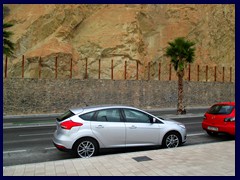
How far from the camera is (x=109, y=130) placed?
842 centimetres

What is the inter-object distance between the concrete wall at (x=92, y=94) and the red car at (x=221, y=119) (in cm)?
1995

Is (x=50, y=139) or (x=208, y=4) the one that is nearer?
(x=50, y=139)

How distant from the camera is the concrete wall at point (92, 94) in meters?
27.5

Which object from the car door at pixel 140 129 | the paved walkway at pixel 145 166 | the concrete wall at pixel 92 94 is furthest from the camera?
the concrete wall at pixel 92 94

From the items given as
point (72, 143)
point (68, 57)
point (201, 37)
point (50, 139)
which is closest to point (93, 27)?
point (68, 57)

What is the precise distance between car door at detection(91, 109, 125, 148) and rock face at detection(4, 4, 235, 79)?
1306 inches

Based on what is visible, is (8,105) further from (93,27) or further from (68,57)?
(93,27)

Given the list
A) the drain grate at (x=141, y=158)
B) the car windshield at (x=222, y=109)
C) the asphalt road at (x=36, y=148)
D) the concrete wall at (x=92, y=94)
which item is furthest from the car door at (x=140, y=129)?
the concrete wall at (x=92, y=94)

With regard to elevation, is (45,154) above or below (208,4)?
below

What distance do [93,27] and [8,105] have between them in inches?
985

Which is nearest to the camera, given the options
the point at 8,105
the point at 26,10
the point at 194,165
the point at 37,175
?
the point at 37,175

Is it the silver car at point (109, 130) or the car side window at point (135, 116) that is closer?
the silver car at point (109, 130)

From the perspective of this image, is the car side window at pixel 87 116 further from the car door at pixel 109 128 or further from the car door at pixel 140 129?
the car door at pixel 140 129

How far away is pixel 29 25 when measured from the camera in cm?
4906
